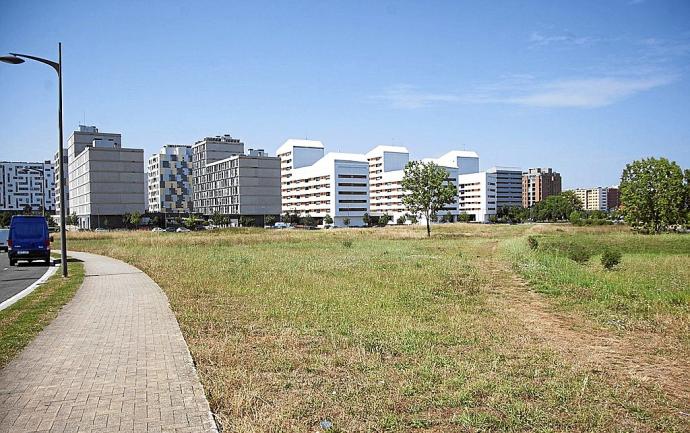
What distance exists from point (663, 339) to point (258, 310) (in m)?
8.41

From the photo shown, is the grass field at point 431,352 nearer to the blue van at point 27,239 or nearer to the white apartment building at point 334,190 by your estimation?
the blue van at point 27,239

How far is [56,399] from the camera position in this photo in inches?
243

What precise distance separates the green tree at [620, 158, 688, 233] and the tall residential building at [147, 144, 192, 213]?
12942 cm

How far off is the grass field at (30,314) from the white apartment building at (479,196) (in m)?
172

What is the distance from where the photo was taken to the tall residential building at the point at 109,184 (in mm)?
118669

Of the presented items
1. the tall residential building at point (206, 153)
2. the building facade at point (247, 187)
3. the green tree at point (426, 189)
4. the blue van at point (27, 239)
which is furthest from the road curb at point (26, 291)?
the tall residential building at point (206, 153)

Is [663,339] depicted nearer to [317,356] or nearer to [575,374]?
[575,374]

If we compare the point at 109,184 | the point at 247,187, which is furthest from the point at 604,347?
the point at 247,187

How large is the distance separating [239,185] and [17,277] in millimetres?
118481

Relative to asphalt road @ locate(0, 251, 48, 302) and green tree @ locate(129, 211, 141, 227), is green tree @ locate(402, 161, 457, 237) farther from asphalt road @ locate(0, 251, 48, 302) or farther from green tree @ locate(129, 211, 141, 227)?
green tree @ locate(129, 211, 141, 227)

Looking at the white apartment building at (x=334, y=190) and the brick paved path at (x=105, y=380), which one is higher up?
the white apartment building at (x=334, y=190)

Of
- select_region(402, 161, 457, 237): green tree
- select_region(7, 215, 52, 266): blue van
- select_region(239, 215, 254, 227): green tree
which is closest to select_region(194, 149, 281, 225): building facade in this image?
select_region(239, 215, 254, 227): green tree

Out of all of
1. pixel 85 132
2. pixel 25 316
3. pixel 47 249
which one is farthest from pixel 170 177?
pixel 25 316

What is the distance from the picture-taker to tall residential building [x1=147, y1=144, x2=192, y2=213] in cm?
16275
